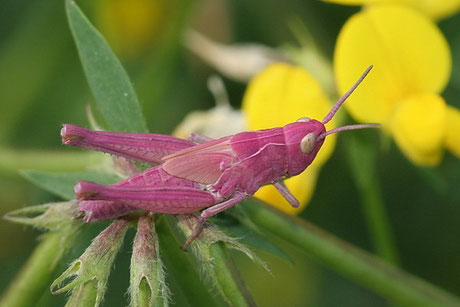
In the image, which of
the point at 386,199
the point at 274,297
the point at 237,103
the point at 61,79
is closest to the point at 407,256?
the point at 386,199

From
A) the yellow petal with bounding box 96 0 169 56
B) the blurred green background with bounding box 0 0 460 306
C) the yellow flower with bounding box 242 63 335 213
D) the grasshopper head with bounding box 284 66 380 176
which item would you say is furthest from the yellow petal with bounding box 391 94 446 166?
the yellow petal with bounding box 96 0 169 56

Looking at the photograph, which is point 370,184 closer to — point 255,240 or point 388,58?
point 388,58

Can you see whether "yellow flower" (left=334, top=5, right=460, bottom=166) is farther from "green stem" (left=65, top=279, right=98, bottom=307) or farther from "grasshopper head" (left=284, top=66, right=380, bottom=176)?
"green stem" (left=65, top=279, right=98, bottom=307)

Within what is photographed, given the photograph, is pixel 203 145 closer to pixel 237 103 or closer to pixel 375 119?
pixel 375 119

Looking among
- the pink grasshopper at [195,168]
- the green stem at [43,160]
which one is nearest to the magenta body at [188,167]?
the pink grasshopper at [195,168]

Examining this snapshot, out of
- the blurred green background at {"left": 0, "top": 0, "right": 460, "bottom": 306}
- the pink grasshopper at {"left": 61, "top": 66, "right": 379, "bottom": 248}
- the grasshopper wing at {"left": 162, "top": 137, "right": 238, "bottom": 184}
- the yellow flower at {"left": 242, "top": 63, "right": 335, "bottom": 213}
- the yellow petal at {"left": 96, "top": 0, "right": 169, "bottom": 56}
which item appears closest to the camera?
the pink grasshopper at {"left": 61, "top": 66, "right": 379, "bottom": 248}

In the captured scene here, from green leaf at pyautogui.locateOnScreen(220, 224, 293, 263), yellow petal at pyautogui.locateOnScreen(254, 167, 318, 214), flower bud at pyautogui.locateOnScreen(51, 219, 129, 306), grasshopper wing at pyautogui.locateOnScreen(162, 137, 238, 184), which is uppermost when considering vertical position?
grasshopper wing at pyautogui.locateOnScreen(162, 137, 238, 184)
